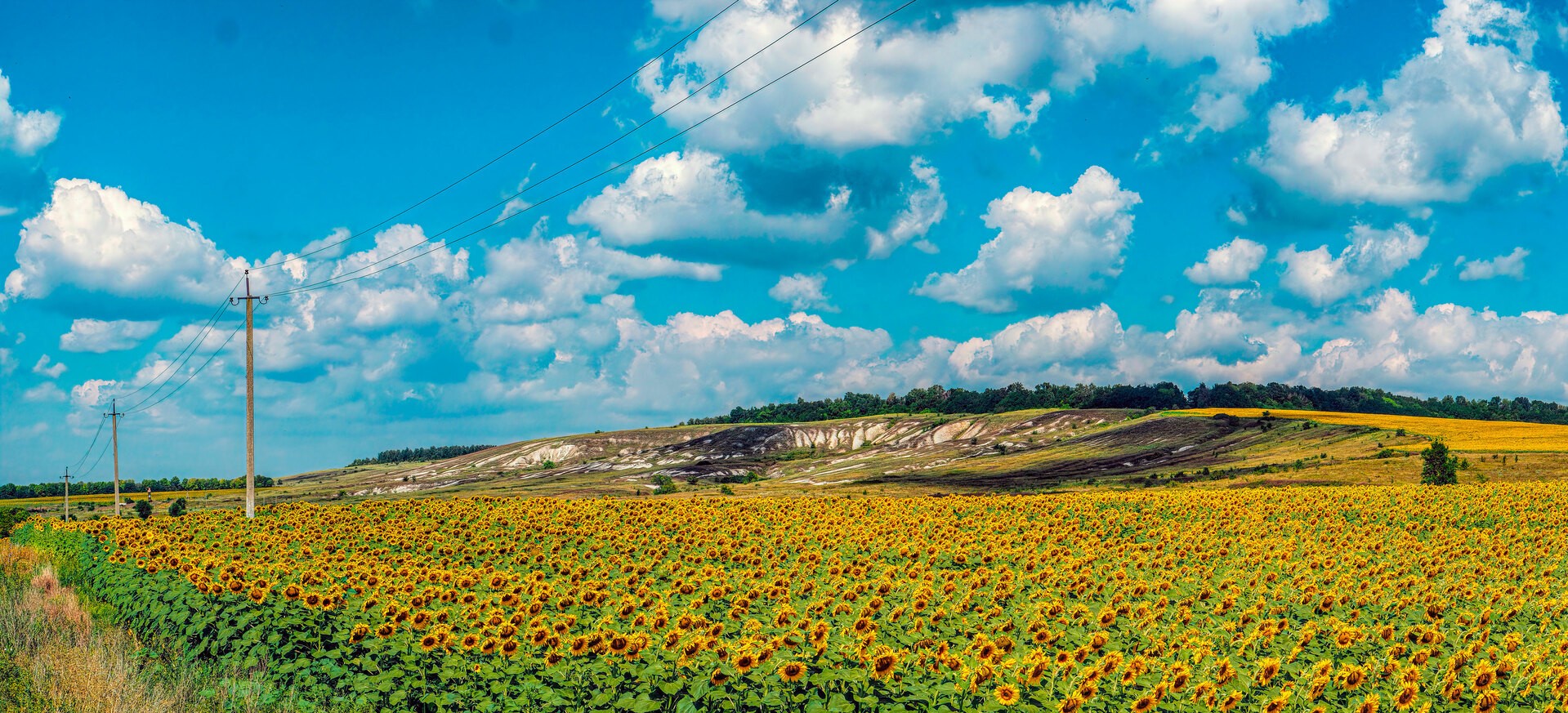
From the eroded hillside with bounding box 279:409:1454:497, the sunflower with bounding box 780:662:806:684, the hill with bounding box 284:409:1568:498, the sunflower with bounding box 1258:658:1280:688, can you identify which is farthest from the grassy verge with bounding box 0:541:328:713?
the eroded hillside with bounding box 279:409:1454:497

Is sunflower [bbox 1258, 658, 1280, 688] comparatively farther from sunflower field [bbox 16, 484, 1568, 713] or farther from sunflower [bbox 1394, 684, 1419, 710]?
sunflower [bbox 1394, 684, 1419, 710]

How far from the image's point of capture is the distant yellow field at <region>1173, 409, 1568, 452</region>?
83188mm

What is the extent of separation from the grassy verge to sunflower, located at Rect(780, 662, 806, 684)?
19.8 feet

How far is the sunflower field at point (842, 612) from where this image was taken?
33.2 ft

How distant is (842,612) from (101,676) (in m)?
9.28

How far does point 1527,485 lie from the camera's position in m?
44.0

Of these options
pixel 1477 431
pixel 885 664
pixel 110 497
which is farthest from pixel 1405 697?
pixel 110 497

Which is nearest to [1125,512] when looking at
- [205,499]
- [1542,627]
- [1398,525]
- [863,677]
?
[1398,525]

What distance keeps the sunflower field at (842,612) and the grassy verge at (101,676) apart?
0.46m

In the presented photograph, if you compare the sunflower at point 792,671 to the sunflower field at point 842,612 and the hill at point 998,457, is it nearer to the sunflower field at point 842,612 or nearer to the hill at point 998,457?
the sunflower field at point 842,612

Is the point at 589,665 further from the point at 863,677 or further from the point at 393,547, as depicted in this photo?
the point at 393,547

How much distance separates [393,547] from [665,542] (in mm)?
6262

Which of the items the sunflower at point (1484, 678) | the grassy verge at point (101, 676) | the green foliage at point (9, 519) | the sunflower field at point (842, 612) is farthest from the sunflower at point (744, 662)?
the green foliage at point (9, 519)

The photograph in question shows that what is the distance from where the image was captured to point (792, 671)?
31.2ft
